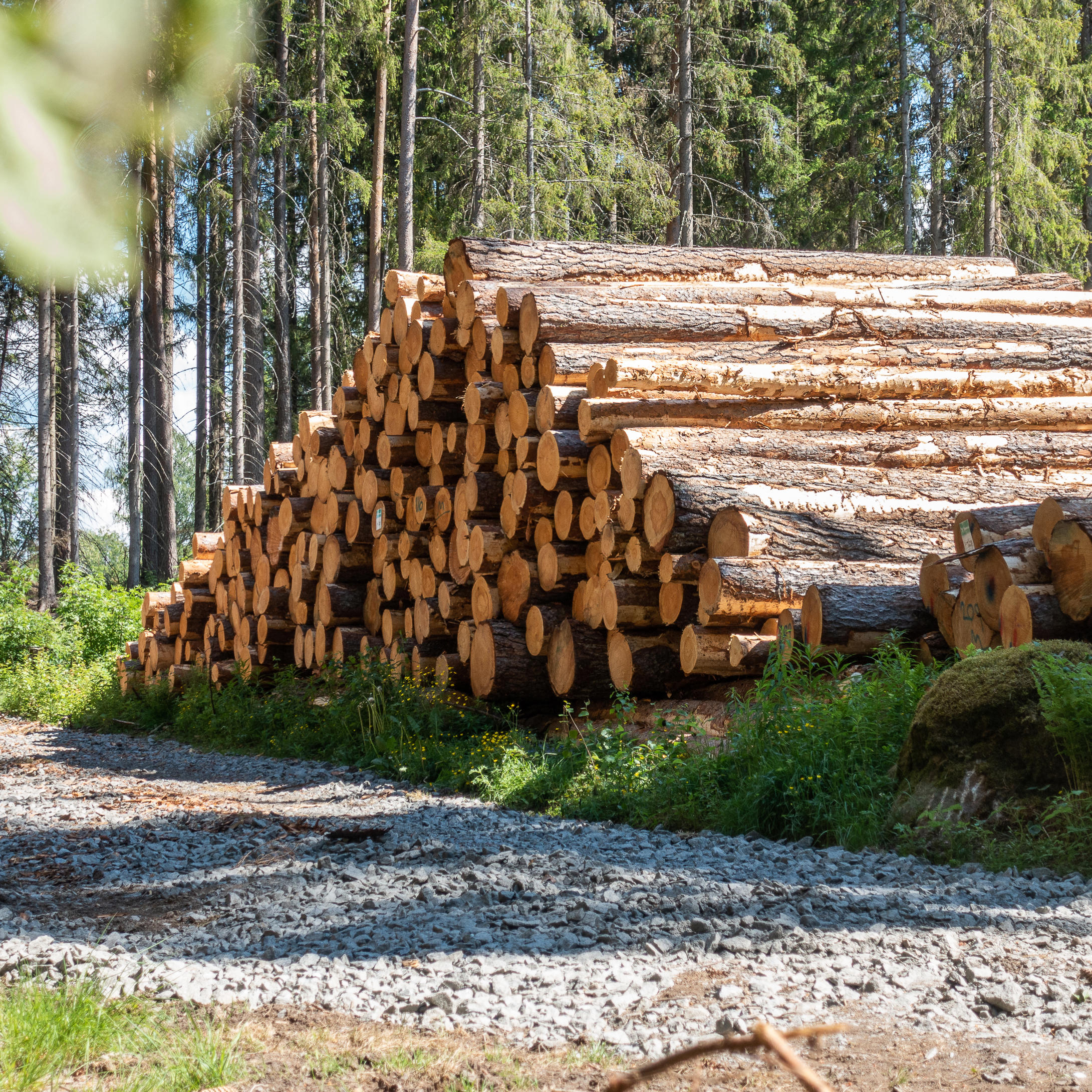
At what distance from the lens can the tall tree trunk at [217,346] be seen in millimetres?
22219

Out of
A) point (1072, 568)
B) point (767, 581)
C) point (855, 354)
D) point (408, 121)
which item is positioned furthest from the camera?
point (408, 121)

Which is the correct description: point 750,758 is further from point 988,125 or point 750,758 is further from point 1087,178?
point 1087,178

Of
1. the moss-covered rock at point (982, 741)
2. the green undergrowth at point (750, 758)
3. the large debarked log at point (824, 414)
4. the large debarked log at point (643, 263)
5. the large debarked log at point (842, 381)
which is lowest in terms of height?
the green undergrowth at point (750, 758)

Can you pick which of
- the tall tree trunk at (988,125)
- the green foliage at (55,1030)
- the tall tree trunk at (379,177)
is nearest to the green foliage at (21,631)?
the tall tree trunk at (379,177)

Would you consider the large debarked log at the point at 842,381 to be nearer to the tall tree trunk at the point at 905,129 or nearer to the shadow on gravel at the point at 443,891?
the shadow on gravel at the point at 443,891

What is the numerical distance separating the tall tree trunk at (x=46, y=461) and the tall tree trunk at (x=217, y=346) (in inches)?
109

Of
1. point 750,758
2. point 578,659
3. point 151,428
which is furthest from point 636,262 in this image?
point 151,428

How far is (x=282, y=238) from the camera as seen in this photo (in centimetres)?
2348

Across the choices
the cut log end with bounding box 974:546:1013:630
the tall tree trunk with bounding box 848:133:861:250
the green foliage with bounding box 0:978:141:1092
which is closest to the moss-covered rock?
the cut log end with bounding box 974:546:1013:630

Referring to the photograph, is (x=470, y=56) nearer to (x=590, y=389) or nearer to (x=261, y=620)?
(x=261, y=620)

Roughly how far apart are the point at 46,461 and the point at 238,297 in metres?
4.60

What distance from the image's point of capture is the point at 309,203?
26.7m

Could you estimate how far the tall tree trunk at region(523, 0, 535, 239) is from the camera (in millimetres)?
20609

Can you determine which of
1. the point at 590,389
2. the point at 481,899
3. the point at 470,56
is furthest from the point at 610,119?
the point at 481,899
